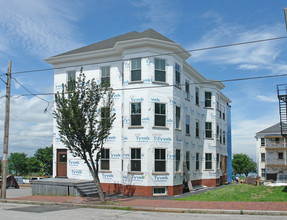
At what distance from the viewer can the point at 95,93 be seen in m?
17.6

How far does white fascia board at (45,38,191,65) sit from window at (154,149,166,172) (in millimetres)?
7019

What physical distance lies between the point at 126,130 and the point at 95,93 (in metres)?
5.02

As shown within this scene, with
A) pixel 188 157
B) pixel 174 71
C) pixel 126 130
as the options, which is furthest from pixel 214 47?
pixel 188 157

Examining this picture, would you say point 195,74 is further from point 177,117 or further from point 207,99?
point 177,117

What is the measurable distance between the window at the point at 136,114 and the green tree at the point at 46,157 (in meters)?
72.3

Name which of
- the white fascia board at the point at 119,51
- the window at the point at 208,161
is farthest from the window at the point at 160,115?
the window at the point at 208,161

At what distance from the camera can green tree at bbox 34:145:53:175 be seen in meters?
89.7

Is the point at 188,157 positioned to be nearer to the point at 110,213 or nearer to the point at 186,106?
the point at 186,106

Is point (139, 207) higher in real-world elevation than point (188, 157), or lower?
lower

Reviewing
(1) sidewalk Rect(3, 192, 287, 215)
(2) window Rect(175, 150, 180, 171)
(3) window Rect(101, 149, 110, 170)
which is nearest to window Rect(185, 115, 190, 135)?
(2) window Rect(175, 150, 180, 171)

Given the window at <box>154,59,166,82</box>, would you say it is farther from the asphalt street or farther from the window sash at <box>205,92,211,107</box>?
the window sash at <box>205,92,211,107</box>

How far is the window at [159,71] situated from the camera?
2191 cm

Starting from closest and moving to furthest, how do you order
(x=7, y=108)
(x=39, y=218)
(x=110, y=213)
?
1. (x=39, y=218)
2. (x=110, y=213)
3. (x=7, y=108)

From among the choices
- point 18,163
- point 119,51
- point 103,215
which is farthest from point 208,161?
point 18,163
